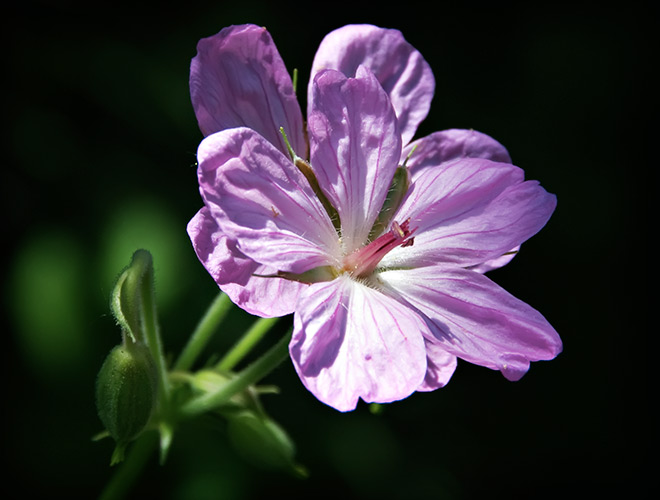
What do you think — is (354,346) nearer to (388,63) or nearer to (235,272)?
(235,272)

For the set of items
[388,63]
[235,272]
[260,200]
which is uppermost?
[388,63]

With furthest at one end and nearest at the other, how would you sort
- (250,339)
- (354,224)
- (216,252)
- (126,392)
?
(250,339)
(354,224)
(126,392)
(216,252)

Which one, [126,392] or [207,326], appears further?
[207,326]

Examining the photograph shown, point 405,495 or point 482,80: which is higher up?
point 482,80

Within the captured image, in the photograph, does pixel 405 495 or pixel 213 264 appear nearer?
pixel 213 264

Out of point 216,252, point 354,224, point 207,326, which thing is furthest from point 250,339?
point 216,252

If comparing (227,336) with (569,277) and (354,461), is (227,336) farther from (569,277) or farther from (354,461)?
(569,277)

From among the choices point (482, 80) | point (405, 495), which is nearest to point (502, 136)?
point (482, 80)
